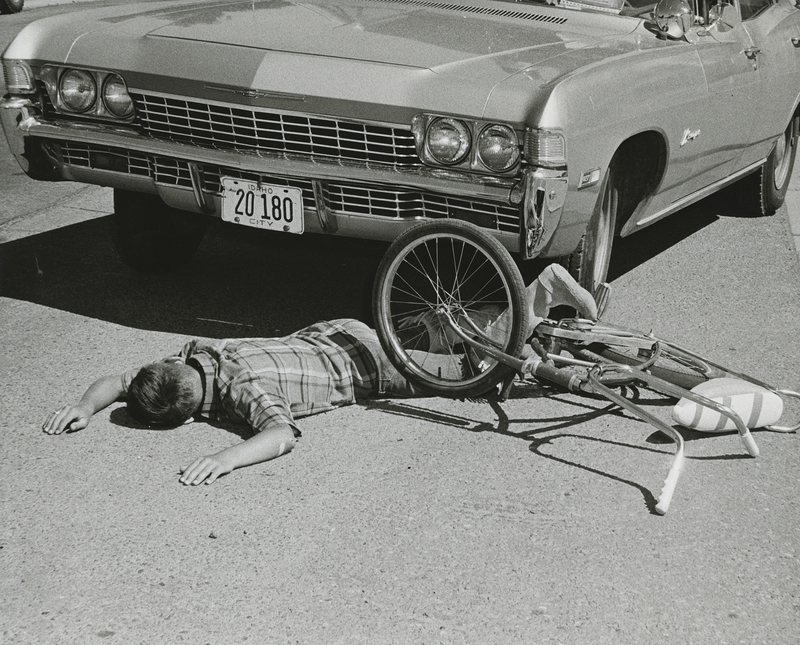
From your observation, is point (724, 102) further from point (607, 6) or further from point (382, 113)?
point (382, 113)

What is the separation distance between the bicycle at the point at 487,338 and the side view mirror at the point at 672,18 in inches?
54.6

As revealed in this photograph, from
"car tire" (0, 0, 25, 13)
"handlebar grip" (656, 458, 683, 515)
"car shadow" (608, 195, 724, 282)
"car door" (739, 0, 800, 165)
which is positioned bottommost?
"car tire" (0, 0, 25, 13)

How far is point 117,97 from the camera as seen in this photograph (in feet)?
15.6

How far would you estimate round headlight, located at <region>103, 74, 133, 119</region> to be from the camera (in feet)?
15.5

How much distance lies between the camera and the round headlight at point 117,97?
15.5ft

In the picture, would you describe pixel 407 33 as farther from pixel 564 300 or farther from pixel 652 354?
pixel 652 354

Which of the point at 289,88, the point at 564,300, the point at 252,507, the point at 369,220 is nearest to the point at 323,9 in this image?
the point at 289,88

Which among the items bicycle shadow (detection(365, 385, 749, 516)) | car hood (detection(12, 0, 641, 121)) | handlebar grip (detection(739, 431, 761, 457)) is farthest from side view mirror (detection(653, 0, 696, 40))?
handlebar grip (detection(739, 431, 761, 457))

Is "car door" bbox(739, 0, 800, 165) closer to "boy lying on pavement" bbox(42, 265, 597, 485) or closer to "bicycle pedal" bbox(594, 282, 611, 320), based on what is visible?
"bicycle pedal" bbox(594, 282, 611, 320)

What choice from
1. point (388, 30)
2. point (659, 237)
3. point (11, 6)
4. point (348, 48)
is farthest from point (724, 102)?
point (11, 6)

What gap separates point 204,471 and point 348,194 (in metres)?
1.32

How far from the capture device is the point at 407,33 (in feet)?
15.5

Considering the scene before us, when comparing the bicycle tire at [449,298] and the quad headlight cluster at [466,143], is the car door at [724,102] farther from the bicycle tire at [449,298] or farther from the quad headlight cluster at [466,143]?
the bicycle tire at [449,298]

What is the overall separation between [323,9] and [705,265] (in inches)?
100.0
